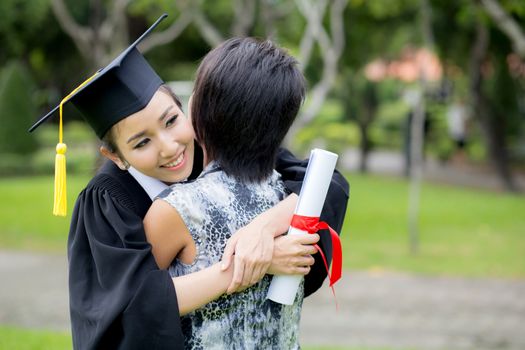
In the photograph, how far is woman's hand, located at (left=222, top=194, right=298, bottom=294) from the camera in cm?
203

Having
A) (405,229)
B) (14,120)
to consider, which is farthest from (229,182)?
(14,120)

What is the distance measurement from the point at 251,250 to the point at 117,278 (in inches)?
14.0

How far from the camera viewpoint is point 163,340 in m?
2.00

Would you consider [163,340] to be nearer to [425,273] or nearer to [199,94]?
[199,94]

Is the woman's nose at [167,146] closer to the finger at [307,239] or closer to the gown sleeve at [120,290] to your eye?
the gown sleeve at [120,290]

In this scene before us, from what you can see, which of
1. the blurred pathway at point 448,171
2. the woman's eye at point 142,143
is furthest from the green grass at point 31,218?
the blurred pathway at point 448,171

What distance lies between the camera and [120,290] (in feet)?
6.43

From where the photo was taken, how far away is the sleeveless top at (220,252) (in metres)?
2.06

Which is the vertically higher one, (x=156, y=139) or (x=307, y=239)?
(x=156, y=139)

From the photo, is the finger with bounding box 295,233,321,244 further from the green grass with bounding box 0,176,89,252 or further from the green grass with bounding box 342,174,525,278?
the green grass with bounding box 0,176,89,252

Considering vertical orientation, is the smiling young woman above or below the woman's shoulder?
above

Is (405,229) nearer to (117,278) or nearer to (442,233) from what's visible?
(442,233)

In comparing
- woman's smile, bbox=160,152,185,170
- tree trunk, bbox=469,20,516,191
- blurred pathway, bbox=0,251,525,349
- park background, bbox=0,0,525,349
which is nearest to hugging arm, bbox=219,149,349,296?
woman's smile, bbox=160,152,185,170

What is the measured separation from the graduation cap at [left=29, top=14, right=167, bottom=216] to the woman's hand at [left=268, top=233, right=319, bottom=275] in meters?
0.54
